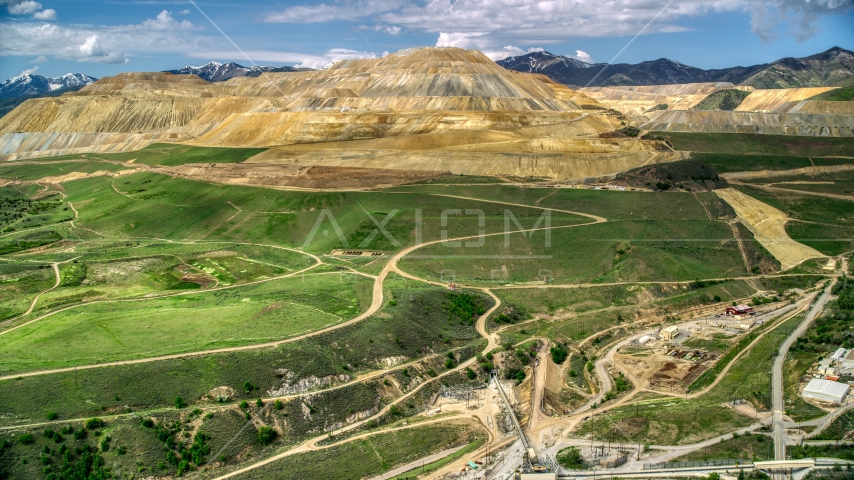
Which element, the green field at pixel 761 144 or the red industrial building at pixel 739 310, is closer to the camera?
the red industrial building at pixel 739 310

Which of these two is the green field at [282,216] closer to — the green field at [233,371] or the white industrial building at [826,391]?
the green field at [233,371]

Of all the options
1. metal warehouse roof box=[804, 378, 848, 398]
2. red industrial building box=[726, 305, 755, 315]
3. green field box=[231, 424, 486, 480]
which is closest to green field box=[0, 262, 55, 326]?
green field box=[231, 424, 486, 480]

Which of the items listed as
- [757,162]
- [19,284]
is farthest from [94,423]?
[757,162]

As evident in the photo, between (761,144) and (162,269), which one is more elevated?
(761,144)

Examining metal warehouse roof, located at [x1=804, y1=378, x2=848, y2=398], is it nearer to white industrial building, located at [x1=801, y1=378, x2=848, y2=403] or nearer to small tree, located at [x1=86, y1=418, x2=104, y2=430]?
white industrial building, located at [x1=801, y1=378, x2=848, y2=403]

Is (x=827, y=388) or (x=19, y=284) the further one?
(x=19, y=284)

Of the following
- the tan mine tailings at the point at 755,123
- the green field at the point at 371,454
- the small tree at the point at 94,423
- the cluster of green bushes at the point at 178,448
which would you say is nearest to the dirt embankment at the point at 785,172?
the tan mine tailings at the point at 755,123

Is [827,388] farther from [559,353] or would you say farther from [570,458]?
[559,353]
